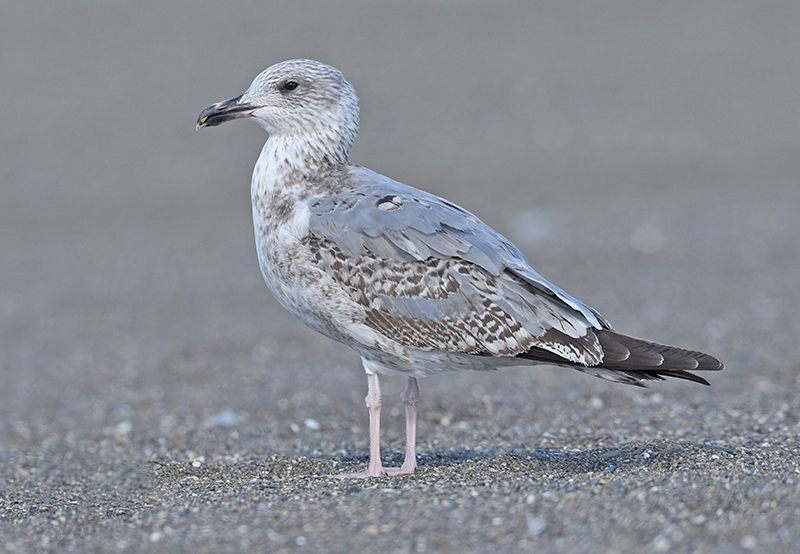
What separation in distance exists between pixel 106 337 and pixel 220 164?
895 centimetres

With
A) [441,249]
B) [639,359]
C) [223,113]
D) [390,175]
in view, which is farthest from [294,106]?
[390,175]

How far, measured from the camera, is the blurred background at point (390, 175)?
9.90 meters

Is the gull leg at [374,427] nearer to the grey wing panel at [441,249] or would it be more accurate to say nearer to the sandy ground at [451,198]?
the sandy ground at [451,198]

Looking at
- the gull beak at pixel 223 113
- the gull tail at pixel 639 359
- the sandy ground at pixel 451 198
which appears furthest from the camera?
the gull beak at pixel 223 113

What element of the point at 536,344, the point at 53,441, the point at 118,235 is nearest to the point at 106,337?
the point at 53,441

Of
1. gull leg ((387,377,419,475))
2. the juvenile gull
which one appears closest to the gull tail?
the juvenile gull

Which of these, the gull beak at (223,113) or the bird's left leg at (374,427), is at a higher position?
the gull beak at (223,113)

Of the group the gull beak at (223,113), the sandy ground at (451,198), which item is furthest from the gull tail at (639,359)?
the gull beak at (223,113)

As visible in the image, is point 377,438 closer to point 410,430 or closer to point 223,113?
point 410,430

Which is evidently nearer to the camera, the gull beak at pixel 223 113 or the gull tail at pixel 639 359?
the gull tail at pixel 639 359

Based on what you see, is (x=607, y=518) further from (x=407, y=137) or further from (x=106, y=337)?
(x=407, y=137)

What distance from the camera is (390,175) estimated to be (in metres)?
19.5

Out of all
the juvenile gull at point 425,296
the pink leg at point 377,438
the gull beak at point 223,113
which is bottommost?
the pink leg at point 377,438

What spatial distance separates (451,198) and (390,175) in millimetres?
1466
